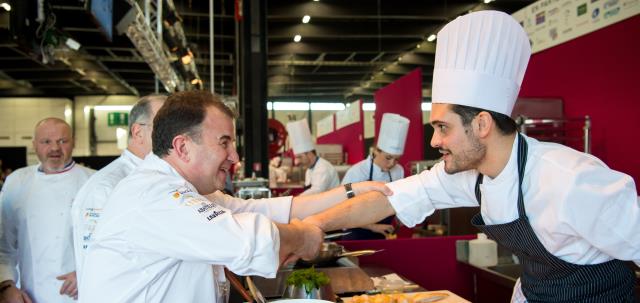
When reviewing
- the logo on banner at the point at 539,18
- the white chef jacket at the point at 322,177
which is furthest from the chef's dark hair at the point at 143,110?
the logo on banner at the point at 539,18

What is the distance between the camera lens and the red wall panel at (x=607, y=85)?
4711 millimetres

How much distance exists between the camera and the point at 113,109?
2275cm

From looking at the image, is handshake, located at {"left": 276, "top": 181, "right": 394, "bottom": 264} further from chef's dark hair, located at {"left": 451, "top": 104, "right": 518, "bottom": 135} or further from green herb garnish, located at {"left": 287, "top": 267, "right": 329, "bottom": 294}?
chef's dark hair, located at {"left": 451, "top": 104, "right": 518, "bottom": 135}

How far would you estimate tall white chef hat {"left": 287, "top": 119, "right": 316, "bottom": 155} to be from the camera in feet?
25.4

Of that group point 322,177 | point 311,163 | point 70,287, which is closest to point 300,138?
point 311,163

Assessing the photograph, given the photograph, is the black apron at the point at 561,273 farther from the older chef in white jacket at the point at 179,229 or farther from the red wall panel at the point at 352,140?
the red wall panel at the point at 352,140

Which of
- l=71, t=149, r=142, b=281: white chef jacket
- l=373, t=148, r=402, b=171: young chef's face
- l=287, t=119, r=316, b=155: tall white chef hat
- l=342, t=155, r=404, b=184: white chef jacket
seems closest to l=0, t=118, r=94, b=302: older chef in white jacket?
l=71, t=149, r=142, b=281: white chef jacket

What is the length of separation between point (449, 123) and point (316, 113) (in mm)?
22761

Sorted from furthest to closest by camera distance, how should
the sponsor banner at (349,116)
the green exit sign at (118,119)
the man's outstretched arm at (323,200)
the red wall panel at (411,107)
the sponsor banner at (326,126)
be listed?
the green exit sign at (118,119) < the sponsor banner at (326,126) < the sponsor banner at (349,116) < the red wall panel at (411,107) < the man's outstretched arm at (323,200)

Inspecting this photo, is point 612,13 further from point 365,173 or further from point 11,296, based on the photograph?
point 11,296

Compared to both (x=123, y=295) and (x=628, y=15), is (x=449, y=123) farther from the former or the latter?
(x=628, y=15)

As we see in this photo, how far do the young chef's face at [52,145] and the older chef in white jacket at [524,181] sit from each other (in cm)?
266

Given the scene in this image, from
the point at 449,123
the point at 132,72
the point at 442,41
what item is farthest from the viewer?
the point at 132,72

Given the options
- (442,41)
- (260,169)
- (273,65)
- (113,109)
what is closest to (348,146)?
(273,65)
